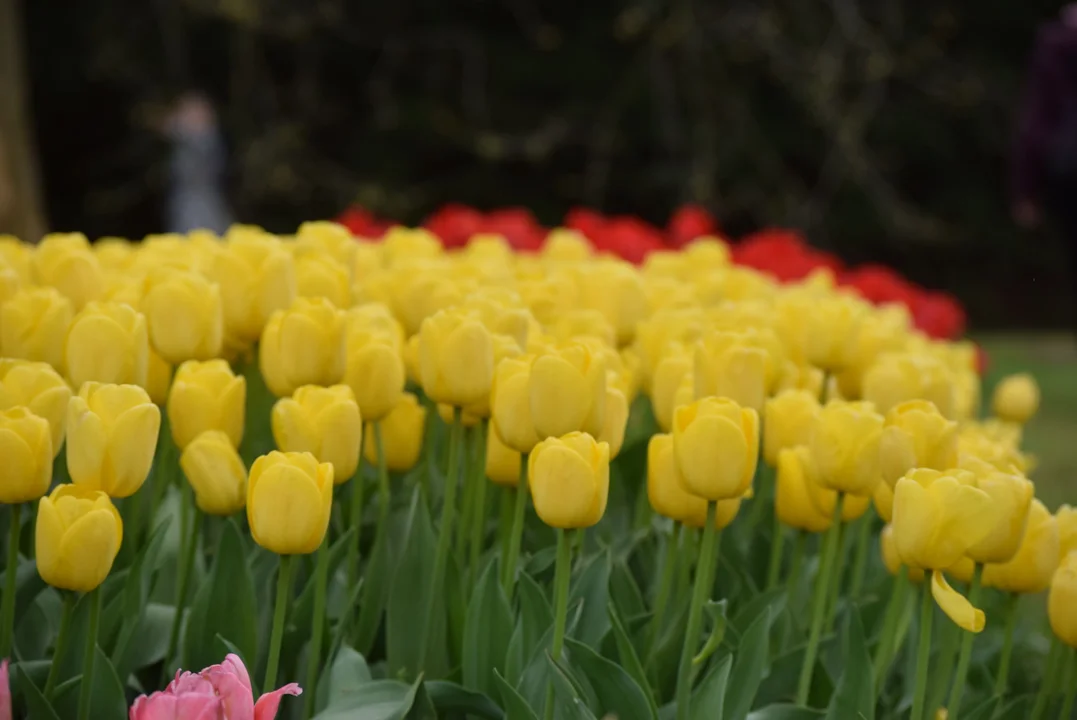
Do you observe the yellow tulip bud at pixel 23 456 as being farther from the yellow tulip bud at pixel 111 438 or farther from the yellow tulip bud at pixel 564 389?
the yellow tulip bud at pixel 564 389

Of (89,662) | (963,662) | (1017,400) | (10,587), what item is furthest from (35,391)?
(1017,400)

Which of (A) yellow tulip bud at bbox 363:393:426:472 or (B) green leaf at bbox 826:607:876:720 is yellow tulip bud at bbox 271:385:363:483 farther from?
(B) green leaf at bbox 826:607:876:720

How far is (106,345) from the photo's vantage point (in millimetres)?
1403

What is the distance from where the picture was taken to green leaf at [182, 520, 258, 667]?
54.1 inches

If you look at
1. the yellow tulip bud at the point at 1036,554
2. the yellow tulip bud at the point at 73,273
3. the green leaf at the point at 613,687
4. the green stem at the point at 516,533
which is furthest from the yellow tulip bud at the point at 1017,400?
the yellow tulip bud at the point at 73,273

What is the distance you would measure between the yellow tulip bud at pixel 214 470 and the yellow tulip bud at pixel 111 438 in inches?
5.4

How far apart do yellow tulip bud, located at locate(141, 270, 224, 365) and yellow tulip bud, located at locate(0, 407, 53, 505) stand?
1.03ft

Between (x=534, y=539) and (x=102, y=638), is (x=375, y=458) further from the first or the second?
(x=102, y=638)

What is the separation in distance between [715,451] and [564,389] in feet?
0.51

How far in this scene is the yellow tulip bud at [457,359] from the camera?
1418 millimetres

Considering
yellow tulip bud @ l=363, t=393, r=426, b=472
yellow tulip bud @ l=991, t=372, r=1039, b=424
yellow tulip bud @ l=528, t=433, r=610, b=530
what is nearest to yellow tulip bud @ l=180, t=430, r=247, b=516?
yellow tulip bud @ l=363, t=393, r=426, b=472

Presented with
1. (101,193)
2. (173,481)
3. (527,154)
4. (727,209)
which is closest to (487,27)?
(527,154)

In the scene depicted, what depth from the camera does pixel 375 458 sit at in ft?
5.65

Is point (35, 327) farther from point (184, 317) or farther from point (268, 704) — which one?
point (268, 704)
